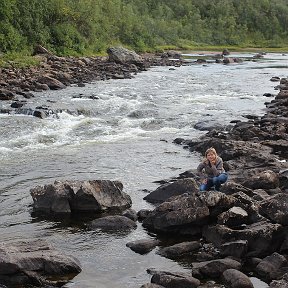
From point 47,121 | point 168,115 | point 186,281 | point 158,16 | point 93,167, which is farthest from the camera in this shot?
point 158,16

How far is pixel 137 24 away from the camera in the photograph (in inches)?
4695

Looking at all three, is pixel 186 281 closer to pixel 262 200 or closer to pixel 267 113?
pixel 262 200

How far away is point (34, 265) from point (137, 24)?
112 m

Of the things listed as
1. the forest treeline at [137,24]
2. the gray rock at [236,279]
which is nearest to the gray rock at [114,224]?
the gray rock at [236,279]

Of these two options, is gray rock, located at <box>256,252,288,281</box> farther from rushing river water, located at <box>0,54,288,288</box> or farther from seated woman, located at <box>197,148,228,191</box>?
seated woman, located at <box>197,148,228,191</box>

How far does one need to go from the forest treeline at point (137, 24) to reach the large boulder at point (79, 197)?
46.7 metres

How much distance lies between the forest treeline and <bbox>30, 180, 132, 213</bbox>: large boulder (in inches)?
1839

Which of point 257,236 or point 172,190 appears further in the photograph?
point 172,190

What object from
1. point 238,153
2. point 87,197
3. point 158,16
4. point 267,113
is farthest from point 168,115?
point 158,16

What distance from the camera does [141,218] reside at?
15.5 metres

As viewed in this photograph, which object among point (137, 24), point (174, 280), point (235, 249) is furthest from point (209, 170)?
point (137, 24)

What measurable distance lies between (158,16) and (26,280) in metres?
161

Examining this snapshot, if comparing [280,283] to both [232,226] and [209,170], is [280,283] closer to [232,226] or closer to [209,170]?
[232,226]

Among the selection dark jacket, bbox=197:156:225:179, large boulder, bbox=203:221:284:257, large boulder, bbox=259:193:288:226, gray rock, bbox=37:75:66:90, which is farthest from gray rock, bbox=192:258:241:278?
gray rock, bbox=37:75:66:90
